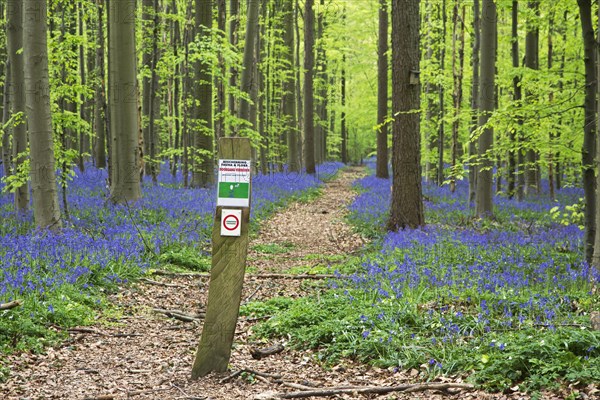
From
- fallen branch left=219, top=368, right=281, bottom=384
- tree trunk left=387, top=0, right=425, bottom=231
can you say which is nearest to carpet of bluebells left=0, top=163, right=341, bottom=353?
fallen branch left=219, top=368, right=281, bottom=384

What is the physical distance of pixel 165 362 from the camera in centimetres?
577

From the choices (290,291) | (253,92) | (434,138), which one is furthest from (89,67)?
(290,291)

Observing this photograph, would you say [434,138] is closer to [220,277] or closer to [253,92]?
[253,92]

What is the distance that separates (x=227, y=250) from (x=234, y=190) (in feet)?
1.85

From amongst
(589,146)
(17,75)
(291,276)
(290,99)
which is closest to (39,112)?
(17,75)

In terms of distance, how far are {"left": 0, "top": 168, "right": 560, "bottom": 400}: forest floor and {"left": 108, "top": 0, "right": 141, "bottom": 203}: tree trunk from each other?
523cm

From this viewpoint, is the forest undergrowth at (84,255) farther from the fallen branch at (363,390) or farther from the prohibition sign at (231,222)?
the fallen branch at (363,390)

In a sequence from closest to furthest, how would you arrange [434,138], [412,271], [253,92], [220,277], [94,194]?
[220,277] < [412,271] < [94,194] < [253,92] < [434,138]

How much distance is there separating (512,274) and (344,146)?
47.3 m

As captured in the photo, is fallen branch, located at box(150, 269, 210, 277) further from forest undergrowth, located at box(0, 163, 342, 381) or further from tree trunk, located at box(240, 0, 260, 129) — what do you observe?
tree trunk, located at box(240, 0, 260, 129)

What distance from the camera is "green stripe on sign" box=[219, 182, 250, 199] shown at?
5.09 metres

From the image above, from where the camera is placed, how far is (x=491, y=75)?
44.5 ft

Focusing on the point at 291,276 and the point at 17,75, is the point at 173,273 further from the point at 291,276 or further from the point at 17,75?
the point at 17,75

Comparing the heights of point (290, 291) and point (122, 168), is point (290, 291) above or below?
below
